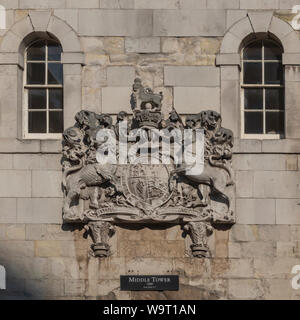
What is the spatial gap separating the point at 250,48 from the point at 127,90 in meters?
2.30

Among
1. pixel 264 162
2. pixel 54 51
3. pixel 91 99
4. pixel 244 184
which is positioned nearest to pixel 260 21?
pixel 264 162

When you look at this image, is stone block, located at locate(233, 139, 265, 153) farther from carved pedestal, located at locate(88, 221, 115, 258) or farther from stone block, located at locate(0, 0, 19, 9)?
stone block, located at locate(0, 0, 19, 9)

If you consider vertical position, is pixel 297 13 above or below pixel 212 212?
above

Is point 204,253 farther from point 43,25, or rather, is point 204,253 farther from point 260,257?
point 43,25

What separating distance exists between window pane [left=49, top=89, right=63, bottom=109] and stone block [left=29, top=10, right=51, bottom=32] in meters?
1.09

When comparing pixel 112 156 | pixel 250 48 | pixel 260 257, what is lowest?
pixel 260 257

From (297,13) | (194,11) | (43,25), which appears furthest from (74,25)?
(297,13)

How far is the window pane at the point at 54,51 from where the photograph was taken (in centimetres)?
2480

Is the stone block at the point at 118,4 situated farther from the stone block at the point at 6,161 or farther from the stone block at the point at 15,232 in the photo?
the stone block at the point at 15,232

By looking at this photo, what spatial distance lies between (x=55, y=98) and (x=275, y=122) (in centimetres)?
385

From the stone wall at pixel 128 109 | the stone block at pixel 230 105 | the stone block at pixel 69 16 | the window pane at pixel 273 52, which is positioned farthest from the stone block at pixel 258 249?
the stone block at pixel 69 16

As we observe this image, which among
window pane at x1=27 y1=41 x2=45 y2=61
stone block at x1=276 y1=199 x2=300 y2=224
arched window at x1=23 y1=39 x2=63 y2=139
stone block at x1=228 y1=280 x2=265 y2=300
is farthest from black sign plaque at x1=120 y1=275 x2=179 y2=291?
window pane at x1=27 y1=41 x2=45 y2=61

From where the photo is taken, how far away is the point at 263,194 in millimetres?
24078

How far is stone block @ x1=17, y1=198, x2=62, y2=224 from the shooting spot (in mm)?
24109
